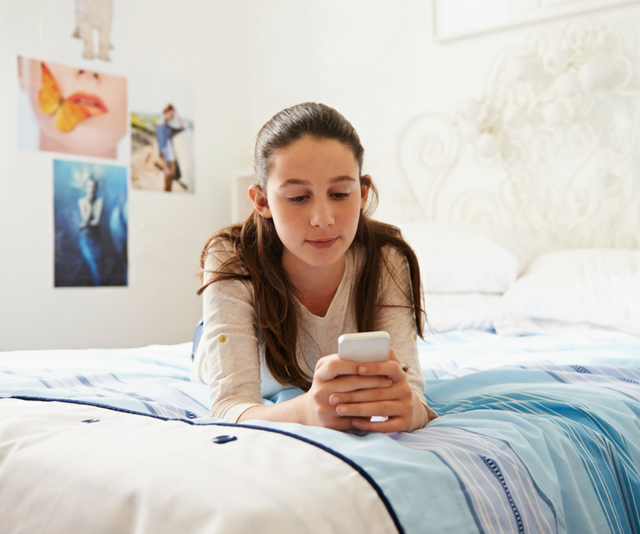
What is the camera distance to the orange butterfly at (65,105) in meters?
2.68

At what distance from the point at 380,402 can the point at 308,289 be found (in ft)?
1.45

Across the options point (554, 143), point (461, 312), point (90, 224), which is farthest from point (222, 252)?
point (90, 224)

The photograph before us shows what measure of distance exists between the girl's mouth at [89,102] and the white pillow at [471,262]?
1642 mm

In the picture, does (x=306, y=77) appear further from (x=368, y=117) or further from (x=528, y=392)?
(x=528, y=392)

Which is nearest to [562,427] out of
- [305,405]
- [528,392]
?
[528,392]

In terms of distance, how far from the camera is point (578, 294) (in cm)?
189

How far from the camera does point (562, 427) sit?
875mm

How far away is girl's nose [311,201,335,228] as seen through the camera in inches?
38.2

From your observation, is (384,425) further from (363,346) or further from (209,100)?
(209,100)

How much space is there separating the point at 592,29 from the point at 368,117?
106cm

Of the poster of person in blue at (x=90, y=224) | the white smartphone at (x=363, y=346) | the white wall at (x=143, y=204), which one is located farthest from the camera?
the poster of person in blue at (x=90, y=224)

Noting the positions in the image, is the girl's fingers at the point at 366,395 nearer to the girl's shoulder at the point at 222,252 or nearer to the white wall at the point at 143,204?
the girl's shoulder at the point at 222,252

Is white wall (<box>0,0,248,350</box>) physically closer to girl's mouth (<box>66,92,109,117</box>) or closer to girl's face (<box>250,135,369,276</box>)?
girl's mouth (<box>66,92,109,117</box>)

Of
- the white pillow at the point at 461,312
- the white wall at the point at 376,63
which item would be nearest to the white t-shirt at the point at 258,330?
the white pillow at the point at 461,312
